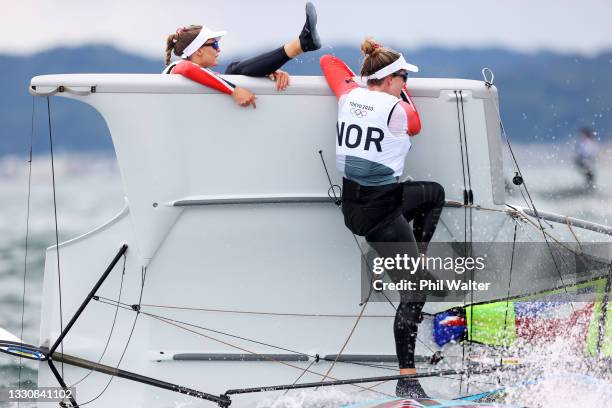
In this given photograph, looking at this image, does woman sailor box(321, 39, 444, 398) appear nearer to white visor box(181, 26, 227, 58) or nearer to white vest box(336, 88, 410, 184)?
white vest box(336, 88, 410, 184)

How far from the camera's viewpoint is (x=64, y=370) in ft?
18.7

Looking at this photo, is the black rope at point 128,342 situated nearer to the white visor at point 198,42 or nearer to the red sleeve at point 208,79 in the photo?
the red sleeve at point 208,79

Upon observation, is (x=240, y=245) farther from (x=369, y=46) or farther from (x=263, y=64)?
(x=369, y=46)

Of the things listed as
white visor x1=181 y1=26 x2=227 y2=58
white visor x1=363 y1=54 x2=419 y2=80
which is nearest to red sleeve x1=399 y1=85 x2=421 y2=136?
white visor x1=363 y1=54 x2=419 y2=80

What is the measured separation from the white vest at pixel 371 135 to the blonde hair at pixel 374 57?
93 mm

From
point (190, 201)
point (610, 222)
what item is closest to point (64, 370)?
point (190, 201)

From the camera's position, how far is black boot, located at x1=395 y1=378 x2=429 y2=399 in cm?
521

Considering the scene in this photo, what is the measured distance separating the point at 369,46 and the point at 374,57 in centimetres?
9

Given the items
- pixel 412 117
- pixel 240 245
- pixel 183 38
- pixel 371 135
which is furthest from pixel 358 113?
pixel 183 38

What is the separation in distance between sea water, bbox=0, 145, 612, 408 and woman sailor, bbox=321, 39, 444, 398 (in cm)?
62

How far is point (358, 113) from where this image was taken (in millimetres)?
5012

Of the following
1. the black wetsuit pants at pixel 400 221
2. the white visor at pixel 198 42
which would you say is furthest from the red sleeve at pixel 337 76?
the white visor at pixel 198 42

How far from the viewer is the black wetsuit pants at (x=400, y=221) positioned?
509cm

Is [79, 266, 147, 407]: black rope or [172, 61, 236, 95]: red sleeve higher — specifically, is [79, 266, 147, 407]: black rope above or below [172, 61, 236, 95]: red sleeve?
below
